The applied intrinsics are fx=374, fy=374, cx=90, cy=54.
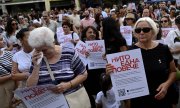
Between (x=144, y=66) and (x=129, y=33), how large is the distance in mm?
4224

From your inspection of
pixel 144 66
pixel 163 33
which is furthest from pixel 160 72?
pixel 163 33

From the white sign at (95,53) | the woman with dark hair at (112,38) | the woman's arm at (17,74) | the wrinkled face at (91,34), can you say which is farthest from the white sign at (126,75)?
the wrinkled face at (91,34)

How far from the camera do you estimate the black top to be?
3.81 m

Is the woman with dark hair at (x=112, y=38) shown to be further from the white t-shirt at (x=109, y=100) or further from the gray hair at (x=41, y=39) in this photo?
the gray hair at (x=41, y=39)

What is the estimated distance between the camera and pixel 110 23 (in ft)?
17.0

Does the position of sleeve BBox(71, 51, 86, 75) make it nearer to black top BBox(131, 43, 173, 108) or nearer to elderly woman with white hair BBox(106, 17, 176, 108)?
elderly woman with white hair BBox(106, 17, 176, 108)

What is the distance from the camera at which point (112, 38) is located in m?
5.08

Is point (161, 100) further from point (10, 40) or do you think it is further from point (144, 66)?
point (10, 40)

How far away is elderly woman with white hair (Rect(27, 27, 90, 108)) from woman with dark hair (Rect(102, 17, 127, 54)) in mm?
1307

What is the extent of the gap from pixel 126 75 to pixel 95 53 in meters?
2.29

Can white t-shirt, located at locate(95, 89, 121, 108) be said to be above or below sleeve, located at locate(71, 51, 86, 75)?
below

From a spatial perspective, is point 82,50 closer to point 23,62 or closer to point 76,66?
point 23,62

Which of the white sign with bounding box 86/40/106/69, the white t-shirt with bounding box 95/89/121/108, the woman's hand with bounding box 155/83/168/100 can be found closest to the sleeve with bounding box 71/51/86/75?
the woman's hand with bounding box 155/83/168/100

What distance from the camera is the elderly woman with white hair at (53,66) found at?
11.8 ft
